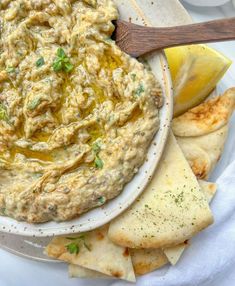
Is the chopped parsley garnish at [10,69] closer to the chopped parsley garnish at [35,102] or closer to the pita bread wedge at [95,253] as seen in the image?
the chopped parsley garnish at [35,102]

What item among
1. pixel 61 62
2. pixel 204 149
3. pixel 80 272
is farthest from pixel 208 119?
pixel 80 272

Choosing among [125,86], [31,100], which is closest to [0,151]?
[31,100]

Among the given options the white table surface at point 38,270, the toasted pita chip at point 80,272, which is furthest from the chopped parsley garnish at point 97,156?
the white table surface at point 38,270

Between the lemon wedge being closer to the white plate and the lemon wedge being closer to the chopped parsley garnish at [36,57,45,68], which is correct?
the white plate

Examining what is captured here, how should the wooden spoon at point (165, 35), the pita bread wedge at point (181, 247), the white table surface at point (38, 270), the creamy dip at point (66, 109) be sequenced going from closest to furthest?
the wooden spoon at point (165, 35)
the creamy dip at point (66, 109)
the pita bread wedge at point (181, 247)
the white table surface at point (38, 270)

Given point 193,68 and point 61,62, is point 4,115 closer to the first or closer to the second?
point 61,62

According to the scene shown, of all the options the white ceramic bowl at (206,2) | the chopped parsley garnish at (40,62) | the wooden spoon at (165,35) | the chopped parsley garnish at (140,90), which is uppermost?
the wooden spoon at (165,35)

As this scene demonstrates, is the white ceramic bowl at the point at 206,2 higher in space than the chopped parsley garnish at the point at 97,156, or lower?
higher
